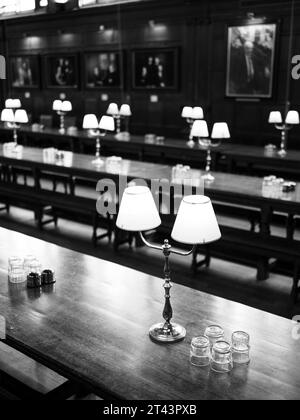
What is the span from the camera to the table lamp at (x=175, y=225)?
91.8 inches

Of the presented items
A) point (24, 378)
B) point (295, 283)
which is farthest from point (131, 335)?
point (295, 283)

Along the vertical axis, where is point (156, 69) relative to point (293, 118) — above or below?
above

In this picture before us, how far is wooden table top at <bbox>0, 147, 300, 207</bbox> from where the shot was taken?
→ 512 centimetres

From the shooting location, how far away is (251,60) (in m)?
9.55

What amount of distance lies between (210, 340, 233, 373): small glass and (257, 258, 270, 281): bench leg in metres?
3.10

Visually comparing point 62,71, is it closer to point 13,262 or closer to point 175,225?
point 13,262

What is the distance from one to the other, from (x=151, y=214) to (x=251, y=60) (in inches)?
312

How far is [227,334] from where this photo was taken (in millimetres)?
2461

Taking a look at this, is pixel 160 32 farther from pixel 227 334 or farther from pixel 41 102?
pixel 227 334

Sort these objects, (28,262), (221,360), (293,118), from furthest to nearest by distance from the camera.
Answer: (293,118) < (28,262) < (221,360)

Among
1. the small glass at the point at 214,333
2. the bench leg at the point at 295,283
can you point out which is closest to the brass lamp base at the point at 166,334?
the small glass at the point at 214,333

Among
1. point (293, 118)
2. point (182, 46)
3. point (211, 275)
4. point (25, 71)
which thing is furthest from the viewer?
point (25, 71)
